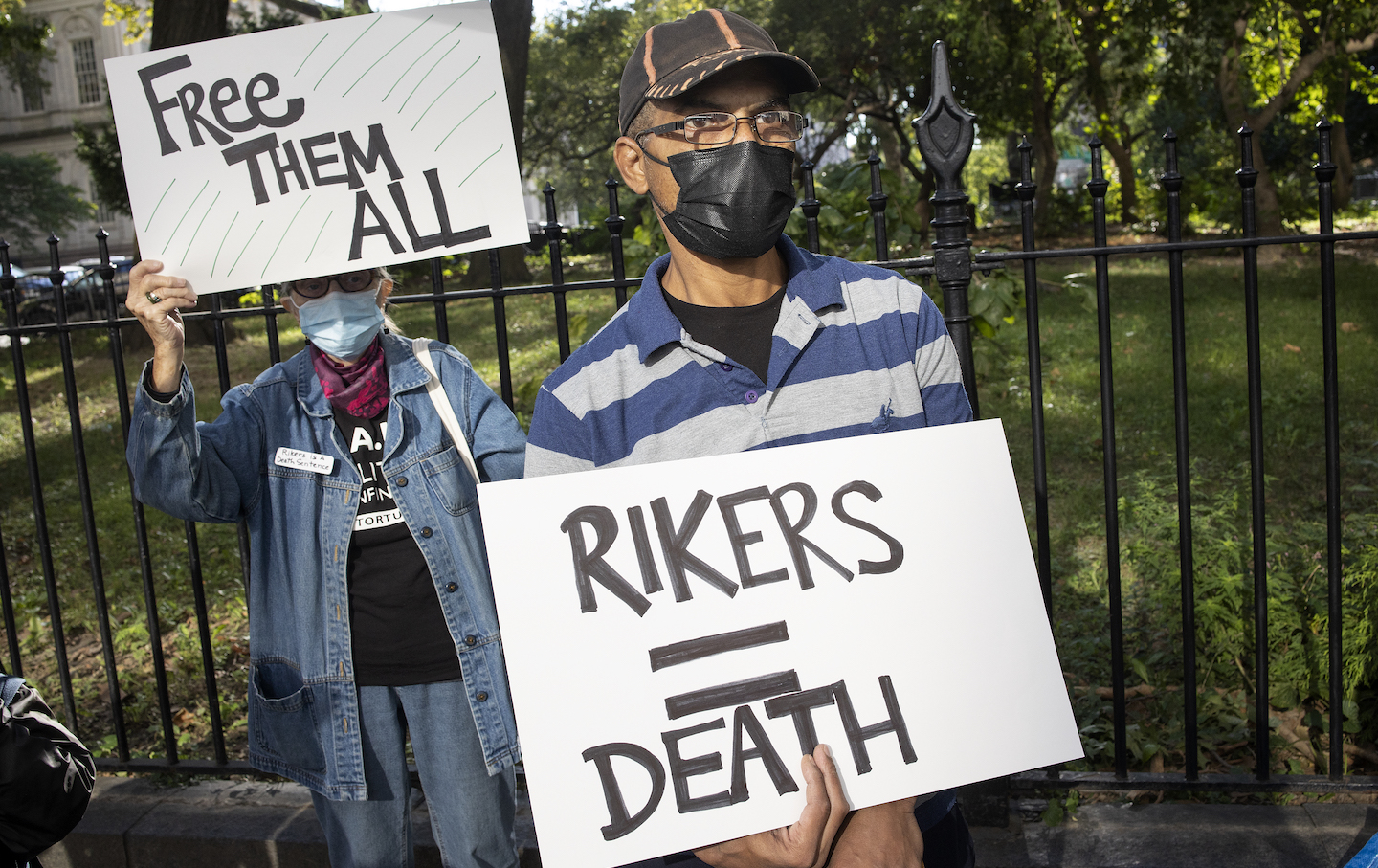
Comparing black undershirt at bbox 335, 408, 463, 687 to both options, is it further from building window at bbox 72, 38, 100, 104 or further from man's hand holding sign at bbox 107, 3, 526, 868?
building window at bbox 72, 38, 100, 104

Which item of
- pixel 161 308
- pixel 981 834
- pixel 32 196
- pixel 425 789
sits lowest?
pixel 981 834

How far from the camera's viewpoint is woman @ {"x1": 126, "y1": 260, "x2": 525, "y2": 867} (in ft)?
7.96

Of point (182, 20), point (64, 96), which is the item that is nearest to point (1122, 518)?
point (182, 20)

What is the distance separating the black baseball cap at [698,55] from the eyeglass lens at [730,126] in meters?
0.06

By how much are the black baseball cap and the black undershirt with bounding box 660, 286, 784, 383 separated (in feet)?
1.12

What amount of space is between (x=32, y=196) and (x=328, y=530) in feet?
162

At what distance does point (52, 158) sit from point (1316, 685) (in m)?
51.5

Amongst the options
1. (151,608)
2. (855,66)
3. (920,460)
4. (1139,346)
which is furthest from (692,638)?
(855,66)

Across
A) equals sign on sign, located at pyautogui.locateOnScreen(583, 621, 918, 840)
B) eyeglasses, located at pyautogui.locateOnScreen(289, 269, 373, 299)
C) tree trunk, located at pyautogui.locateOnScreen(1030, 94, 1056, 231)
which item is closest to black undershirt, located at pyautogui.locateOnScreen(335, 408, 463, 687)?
eyeglasses, located at pyautogui.locateOnScreen(289, 269, 373, 299)

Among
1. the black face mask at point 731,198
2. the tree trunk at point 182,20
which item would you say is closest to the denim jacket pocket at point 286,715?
the black face mask at point 731,198

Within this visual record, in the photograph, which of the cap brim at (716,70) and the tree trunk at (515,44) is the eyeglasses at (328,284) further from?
the tree trunk at (515,44)

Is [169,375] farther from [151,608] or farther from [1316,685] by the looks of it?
[1316,685]

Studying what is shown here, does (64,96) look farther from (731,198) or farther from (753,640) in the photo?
(753,640)

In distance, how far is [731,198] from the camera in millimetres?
1826
